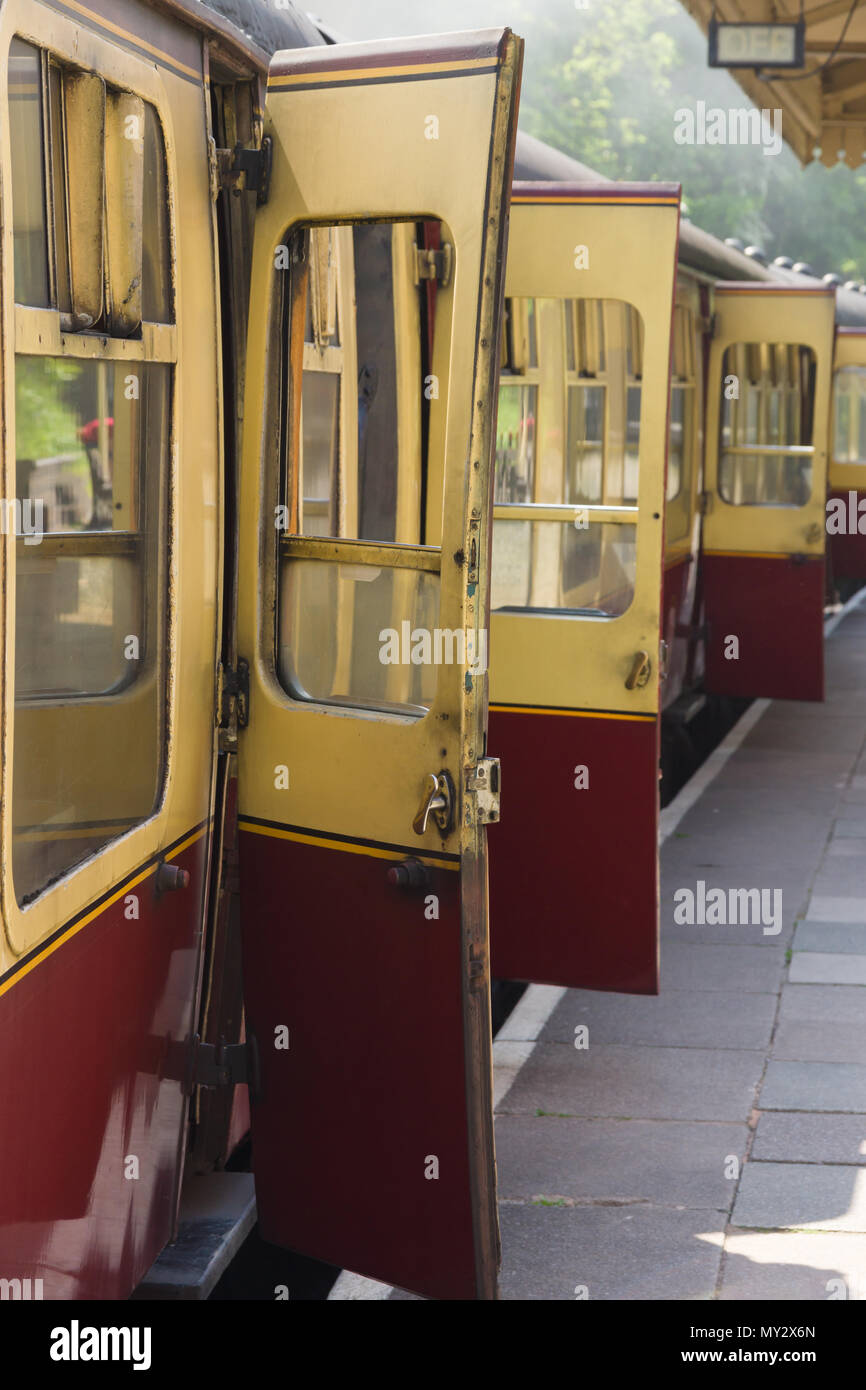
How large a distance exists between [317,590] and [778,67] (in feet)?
25.2

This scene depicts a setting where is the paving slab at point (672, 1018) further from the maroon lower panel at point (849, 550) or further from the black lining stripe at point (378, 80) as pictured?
the maroon lower panel at point (849, 550)

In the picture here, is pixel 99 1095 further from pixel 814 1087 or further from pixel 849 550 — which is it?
pixel 849 550

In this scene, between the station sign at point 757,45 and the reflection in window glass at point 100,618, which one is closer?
the reflection in window glass at point 100,618

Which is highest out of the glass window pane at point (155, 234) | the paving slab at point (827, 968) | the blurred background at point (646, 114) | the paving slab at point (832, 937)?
the blurred background at point (646, 114)

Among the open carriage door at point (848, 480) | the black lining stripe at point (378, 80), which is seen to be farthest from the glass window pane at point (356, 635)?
the open carriage door at point (848, 480)

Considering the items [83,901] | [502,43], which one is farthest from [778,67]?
[83,901]

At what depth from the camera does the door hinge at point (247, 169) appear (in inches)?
126

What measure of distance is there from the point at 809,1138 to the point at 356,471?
2.18 metres

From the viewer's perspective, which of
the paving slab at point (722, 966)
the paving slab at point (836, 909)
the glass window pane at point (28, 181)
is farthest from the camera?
the paving slab at point (836, 909)

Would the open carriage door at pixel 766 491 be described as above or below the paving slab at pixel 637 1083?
above

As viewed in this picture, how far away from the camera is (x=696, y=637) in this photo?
395 inches

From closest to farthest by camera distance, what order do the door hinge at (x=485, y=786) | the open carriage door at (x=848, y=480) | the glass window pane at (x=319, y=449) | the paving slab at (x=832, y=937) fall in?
the door hinge at (x=485, y=786), the glass window pane at (x=319, y=449), the paving slab at (x=832, y=937), the open carriage door at (x=848, y=480)

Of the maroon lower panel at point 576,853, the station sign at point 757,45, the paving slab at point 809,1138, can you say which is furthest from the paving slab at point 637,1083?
the station sign at point 757,45
